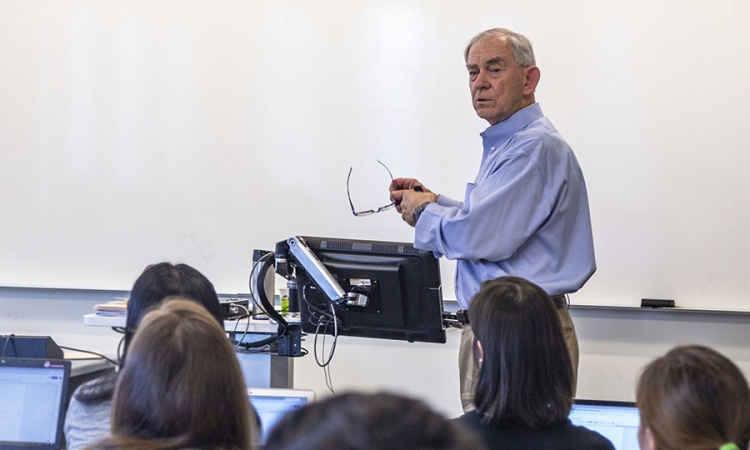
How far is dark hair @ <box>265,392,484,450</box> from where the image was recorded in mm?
552

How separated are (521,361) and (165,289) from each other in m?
0.91

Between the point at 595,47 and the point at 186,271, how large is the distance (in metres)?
2.17

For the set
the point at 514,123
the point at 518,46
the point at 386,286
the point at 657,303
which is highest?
the point at 518,46

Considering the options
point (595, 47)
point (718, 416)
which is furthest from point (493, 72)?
point (718, 416)

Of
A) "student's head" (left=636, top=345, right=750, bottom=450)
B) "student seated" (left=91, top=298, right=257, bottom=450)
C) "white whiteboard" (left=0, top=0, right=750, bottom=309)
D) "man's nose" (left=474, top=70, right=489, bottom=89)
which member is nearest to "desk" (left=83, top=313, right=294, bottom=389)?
"white whiteboard" (left=0, top=0, right=750, bottom=309)

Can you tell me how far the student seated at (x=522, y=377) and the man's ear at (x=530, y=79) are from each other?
3.80 ft

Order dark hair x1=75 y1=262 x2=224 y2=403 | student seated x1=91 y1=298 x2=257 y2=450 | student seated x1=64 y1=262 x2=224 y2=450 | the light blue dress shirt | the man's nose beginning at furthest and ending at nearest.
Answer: the man's nose → the light blue dress shirt → dark hair x1=75 y1=262 x2=224 y2=403 → student seated x1=64 y1=262 x2=224 y2=450 → student seated x1=91 y1=298 x2=257 y2=450

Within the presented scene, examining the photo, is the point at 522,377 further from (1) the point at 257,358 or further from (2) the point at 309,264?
(1) the point at 257,358

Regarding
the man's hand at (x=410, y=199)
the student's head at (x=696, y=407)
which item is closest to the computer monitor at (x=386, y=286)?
the man's hand at (x=410, y=199)

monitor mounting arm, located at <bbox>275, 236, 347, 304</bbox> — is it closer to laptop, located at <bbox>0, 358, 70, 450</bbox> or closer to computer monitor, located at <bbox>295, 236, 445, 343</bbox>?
computer monitor, located at <bbox>295, 236, 445, 343</bbox>

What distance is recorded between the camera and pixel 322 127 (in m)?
3.73

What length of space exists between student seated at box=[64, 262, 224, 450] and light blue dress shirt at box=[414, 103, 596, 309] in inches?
27.5

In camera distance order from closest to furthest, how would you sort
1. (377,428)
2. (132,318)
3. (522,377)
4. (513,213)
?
(377,428) < (522,377) < (132,318) < (513,213)

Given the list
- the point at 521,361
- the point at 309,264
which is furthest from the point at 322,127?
the point at 521,361
